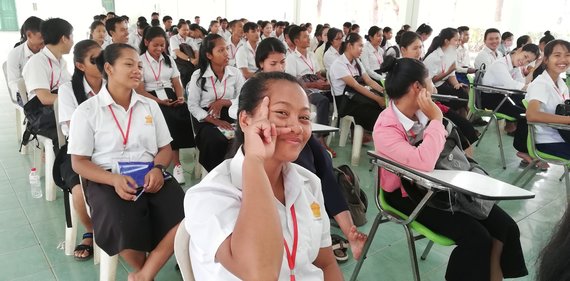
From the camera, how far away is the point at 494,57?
5.36 m

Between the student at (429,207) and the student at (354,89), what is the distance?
1.70 metres

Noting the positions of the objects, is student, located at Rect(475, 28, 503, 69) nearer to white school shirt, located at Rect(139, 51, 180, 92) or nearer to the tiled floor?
the tiled floor

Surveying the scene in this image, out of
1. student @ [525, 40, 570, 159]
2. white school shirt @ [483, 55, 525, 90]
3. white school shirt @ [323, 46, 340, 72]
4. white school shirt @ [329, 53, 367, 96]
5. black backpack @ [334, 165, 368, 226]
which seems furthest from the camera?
white school shirt @ [323, 46, 340, 72]

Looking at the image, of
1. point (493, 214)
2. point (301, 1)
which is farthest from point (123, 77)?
point (301, 1)

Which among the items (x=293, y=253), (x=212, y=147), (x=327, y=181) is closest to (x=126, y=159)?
(x=212, y=147)

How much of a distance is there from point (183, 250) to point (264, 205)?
0.84 feet

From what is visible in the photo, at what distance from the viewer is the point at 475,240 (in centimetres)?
159

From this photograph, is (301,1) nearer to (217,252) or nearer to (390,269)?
(390,269)

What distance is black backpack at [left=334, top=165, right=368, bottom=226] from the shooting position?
2.49 m

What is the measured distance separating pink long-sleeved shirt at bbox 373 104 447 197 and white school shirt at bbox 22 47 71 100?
227 cm

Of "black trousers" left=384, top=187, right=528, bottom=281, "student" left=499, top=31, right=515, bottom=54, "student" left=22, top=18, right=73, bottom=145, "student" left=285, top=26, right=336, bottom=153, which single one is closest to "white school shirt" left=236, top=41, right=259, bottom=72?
"student" left=285, top=26, right=336, bottom=153

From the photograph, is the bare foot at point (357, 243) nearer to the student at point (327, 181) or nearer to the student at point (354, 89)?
the student at point (327, 181)

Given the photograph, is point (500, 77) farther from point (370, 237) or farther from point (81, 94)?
point (81, 94)

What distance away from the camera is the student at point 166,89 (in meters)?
3.26
